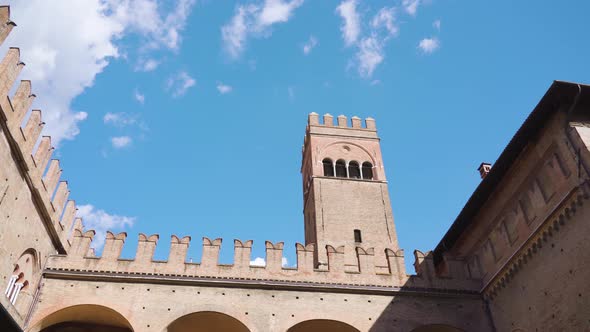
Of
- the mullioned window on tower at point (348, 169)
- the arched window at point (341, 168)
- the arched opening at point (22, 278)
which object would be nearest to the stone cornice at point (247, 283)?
the arched opening at point (22, 278)

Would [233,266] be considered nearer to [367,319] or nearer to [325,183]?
[367,319]

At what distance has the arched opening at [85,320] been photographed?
1000 cm

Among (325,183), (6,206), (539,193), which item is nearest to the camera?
(6,206)

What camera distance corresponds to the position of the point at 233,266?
11.1m

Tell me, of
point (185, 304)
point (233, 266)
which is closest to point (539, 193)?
point (233, 266)

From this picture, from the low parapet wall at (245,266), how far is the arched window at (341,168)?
8712mm

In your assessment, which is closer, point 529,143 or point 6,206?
point 6,206

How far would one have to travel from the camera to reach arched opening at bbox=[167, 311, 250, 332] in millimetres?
10258

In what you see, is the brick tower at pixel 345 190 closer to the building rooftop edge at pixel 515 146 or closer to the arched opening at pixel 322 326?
the arched opening at pixel 322 326

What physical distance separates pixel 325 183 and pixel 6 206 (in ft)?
40.7

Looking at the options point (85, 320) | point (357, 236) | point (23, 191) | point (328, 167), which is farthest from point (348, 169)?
point (23, 191)

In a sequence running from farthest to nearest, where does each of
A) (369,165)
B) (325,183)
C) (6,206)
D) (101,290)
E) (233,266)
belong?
1. (369,165)
2. (325,183)
3. (233,266)
4. (101,290)
5. (6,206)

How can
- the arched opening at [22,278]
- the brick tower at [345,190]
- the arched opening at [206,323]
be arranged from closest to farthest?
1. the arched opening at [22,278]
2. the arched opening at [206,323]
3. the brick tower at [345,190]

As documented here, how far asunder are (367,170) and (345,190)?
1974mm
